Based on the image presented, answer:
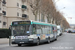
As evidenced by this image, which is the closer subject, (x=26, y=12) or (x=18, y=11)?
(x=18, y=11)

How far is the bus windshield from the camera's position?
19141 millimetres

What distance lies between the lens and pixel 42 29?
891 inches

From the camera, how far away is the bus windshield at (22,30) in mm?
19141

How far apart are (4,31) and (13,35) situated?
8962 millimetres

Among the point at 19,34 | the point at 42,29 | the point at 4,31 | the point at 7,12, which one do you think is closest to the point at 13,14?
the point at 7,12

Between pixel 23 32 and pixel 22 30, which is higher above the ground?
pixel 22 30

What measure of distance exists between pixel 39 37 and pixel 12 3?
27.9 metres

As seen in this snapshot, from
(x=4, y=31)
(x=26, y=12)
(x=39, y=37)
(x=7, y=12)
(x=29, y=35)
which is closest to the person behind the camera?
(x=29, y=35)

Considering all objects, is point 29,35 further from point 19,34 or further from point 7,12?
point 7,12

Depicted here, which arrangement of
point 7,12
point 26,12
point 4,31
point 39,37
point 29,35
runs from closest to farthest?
point 29,35 → point 39,37 → point 4,31 → point 7,12 → point 26,12

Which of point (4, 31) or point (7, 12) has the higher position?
point (7, 12)

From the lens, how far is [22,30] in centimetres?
1917


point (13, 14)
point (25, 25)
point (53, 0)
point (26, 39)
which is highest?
point (53, 0)

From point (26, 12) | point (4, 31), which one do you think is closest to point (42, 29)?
point (4, 31)
